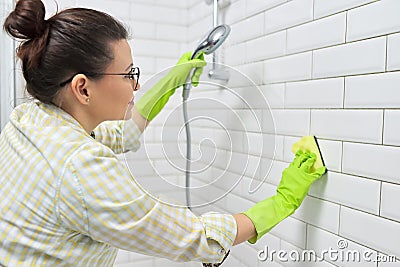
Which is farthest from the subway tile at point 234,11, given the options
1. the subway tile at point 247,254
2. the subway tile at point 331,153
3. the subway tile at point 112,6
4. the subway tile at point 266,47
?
the subway tile at point 247,254

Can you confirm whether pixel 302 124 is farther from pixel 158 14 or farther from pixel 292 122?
pixel 158 14

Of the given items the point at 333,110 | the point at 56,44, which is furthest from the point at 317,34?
the point at 56,44

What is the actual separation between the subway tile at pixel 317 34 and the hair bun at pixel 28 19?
25.8 inches

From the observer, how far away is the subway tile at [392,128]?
0.83m

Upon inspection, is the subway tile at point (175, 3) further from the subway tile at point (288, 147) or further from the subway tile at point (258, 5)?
the subway tile at point (288, 147)

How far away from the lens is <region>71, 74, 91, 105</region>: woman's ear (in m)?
0.93

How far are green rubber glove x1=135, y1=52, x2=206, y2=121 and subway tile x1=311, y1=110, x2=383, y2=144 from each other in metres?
0.40

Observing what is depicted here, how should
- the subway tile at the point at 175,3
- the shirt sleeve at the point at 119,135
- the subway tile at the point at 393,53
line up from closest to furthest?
the subway tile at the point at 393,53, the shirt sleeve at the point at 119,135, the subway tile at the point at 175,3

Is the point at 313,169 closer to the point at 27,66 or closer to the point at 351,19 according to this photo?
the point at 351,19

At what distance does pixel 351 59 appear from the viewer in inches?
36.9

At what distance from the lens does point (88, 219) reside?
84cm

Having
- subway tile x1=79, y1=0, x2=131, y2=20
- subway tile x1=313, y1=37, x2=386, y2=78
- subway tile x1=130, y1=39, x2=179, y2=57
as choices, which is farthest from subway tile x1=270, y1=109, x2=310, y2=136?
subway tile x1=79, y1=0, x2=131, y2=20

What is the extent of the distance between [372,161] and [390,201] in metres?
0.09

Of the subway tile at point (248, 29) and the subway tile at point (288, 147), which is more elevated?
the subway tile at point (248, 29)
